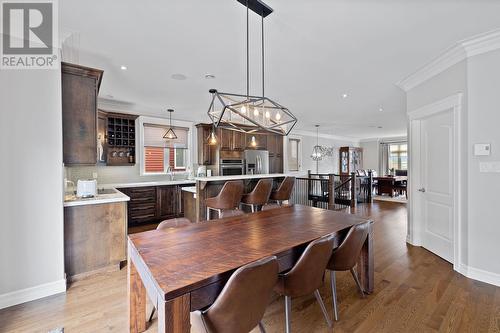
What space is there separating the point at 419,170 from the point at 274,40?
3.07 m

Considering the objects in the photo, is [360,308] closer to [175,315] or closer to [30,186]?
[175,315]

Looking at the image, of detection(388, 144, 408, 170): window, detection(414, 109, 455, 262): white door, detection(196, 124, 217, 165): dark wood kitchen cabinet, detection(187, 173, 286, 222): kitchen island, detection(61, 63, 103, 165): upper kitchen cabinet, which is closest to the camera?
detection(61, 63, 103, 165): upper kitchen cabinet

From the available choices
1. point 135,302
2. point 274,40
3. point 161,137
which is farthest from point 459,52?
point 161,137

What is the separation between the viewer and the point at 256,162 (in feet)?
22.0

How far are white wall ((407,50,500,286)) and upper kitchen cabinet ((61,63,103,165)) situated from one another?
4.35 meters

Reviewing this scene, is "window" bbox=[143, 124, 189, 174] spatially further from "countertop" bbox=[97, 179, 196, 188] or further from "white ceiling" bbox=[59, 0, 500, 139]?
"white ceiling" bbox=[59, 0, 500, 139]

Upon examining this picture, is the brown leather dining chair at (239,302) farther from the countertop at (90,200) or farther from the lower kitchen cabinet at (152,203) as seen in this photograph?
the lower kitchen cabinet at (152,203)

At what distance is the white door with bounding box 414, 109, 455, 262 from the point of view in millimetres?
3092

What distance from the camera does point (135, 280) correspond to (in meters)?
1.81

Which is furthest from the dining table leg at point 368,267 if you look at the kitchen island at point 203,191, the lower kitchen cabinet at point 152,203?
the lower kitchen cabinet at point 152,203

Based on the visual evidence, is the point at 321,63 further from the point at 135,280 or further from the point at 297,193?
the point at 297,193

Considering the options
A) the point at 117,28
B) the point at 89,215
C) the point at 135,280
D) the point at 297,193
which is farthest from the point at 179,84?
the point at 297,193

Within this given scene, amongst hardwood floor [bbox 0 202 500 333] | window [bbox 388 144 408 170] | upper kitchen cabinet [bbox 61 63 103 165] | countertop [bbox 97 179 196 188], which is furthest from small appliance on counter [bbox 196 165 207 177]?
window [bbox 388 144 408 170]

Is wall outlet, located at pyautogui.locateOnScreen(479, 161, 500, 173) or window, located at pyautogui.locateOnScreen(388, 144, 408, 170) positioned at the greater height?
window, located at pyautogui.locateOnScreen(388, 144, 408, 170)
